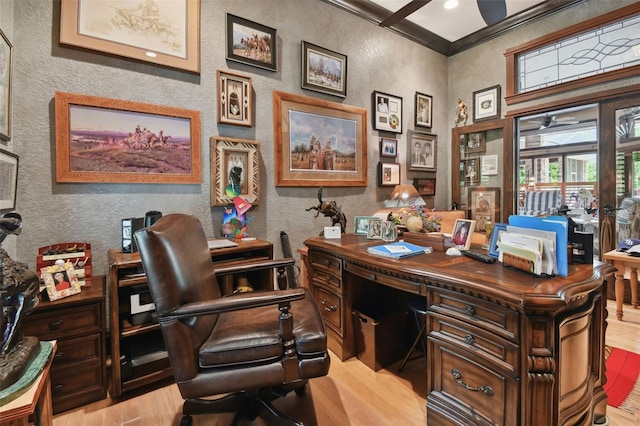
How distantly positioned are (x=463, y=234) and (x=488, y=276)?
1.85ft

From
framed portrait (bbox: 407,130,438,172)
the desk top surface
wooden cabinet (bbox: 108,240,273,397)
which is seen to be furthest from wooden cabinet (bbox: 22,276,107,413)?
framed portrait (bbox: 407,130,438,172)

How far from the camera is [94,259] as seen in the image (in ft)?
6.88

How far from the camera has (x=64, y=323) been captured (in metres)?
1.68

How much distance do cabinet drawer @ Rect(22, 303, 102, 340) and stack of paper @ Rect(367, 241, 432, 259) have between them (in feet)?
5.57

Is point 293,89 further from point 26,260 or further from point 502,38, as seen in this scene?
point 502,38

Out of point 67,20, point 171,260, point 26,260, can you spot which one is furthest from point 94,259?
point 67,20

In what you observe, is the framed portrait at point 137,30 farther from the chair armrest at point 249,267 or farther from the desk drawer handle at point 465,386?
the desk drawer handle at point 465,386

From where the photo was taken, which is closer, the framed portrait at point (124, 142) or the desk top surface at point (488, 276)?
the desk top surface at point (488, 276)

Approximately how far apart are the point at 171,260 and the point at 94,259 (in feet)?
4.26

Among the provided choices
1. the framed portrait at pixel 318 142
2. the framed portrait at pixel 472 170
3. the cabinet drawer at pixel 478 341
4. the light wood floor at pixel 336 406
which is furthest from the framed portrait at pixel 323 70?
the light wood floor at pixel 336 406

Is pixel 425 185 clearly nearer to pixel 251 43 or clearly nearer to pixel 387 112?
pixel 387 112

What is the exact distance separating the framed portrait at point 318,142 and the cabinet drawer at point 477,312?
1880 mm

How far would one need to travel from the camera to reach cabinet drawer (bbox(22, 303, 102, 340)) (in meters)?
1.60

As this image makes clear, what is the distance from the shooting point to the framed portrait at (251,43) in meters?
2.58
